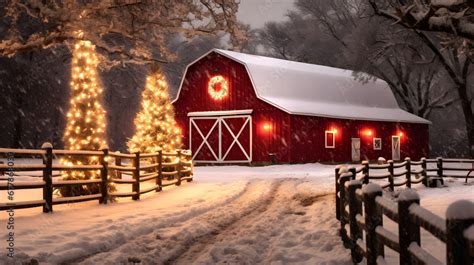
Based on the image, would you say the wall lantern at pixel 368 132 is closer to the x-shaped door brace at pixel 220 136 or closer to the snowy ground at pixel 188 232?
the x-shaped door brace at pixel 220 136

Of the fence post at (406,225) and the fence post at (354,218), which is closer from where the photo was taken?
the fence post at (406,225)

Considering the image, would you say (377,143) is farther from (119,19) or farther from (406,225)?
(406,225)

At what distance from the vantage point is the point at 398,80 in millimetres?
44031

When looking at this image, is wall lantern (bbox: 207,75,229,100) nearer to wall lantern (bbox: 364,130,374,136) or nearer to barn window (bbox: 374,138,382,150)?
wall lantern (bbox: 364,130,374,136)

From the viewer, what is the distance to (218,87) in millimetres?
32688

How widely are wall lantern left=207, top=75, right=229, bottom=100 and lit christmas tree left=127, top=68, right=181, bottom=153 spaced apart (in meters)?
10.3

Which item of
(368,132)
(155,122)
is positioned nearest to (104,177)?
(155,122)

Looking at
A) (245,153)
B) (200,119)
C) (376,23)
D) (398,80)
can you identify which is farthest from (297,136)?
(398,80)

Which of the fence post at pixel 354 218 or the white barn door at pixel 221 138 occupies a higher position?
the white barn door at pixel 221 138

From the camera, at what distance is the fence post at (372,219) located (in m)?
5.13

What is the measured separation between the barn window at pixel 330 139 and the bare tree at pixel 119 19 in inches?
694

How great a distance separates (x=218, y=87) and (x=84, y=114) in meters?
19.2

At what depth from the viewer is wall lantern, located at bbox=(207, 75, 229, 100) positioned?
32469 millimetres

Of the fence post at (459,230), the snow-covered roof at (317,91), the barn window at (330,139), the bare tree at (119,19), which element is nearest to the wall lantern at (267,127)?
the snow-covered roof at (317,91)
